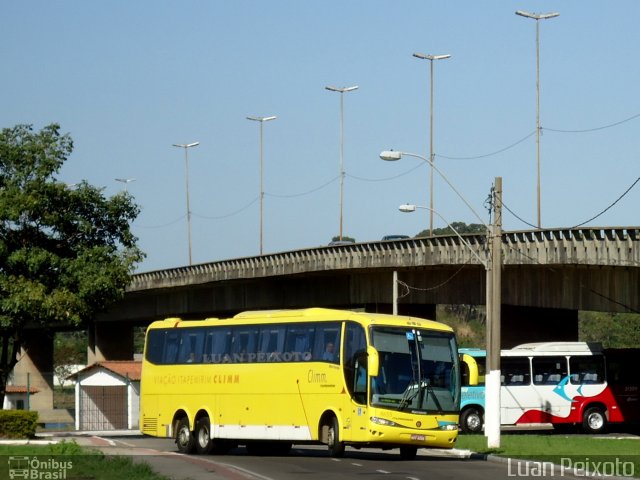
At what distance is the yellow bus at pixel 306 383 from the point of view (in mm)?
30562

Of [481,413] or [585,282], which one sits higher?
[585,282]

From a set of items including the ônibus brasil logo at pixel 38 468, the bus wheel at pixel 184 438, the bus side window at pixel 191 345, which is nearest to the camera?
the ônibus brasil logo at pixel 38 468

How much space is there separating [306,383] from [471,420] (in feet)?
68.2


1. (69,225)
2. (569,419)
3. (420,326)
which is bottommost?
(569,419)

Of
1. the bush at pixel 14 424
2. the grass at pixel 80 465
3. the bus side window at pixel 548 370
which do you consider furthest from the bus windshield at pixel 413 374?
the bus side window at pixel 548 370

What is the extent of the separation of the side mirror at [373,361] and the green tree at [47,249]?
66.5 feet

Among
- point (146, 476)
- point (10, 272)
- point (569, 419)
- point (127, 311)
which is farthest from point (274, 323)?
point (127, 311)

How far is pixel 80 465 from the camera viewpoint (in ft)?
84.2

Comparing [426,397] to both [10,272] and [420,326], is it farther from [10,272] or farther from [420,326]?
[10,272]

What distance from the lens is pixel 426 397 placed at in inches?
1214

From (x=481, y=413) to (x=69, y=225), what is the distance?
17.3m

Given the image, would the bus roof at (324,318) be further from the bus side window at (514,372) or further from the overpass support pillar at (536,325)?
the overpass support pillar at (536,325)

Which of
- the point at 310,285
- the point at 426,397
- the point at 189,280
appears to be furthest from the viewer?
the point at 189,280

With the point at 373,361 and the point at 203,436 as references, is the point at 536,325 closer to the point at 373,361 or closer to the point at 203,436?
the point at 203,436
